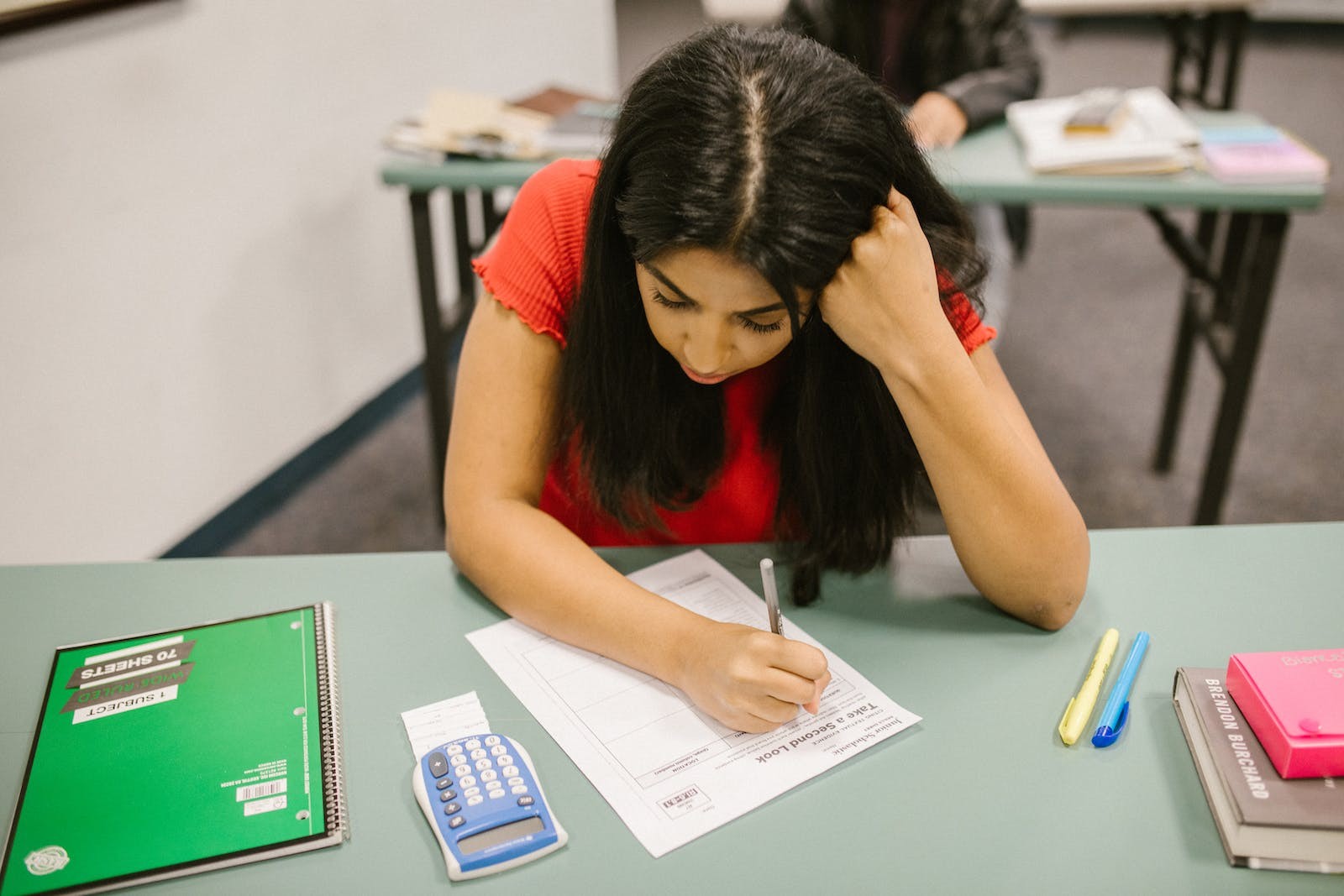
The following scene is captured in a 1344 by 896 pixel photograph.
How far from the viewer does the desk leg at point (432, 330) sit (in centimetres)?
210

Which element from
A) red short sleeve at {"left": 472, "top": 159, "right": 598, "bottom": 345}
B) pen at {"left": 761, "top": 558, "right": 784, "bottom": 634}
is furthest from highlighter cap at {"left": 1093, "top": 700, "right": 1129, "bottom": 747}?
red short sleeve at {"left": 472, "top": 159, "right": 598, "bottom": 345}

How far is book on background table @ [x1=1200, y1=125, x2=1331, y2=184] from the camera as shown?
1853 mm

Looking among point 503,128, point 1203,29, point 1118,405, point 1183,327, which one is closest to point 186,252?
point 503,128

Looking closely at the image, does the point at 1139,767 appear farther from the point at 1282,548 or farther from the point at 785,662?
the point at 1282,548

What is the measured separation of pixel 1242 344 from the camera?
203 cm

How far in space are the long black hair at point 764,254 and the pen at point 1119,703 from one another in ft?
0.80

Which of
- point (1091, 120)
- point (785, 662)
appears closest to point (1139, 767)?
point (785, 662)

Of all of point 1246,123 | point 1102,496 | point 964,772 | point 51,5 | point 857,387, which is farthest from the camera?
point 1102,496

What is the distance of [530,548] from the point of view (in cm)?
98

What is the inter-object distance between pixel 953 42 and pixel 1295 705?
196 cm

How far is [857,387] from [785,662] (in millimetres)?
312

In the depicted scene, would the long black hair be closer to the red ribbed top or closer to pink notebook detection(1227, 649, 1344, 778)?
the red ribbed top

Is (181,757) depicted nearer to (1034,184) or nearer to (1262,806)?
(1262,806)

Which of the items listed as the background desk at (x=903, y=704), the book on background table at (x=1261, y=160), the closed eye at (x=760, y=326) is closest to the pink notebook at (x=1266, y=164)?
the book on background table at (x=1261, y=160)
